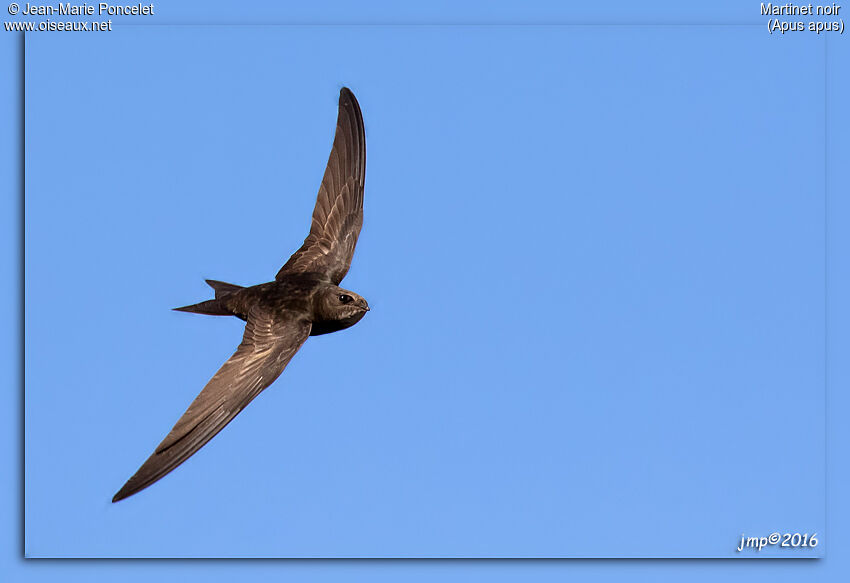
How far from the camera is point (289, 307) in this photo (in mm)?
10094

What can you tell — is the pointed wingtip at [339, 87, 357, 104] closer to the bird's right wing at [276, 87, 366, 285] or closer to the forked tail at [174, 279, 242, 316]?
the bird's right wing at [276, 87, 366, 285]

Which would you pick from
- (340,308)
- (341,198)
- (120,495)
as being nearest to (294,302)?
(340,308)

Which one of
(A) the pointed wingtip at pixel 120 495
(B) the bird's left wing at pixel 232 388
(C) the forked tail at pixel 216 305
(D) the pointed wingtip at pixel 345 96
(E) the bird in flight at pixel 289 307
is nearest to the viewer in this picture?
(A) the pointed wingtip at pixel 120 495

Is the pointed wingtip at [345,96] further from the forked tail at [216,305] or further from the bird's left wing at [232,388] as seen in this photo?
the bird's left wing at [232,388]

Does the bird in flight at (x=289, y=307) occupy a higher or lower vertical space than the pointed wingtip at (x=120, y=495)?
higher

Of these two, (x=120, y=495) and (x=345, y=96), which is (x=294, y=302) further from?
(x=120, y=495)

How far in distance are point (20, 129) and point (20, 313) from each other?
4.94 ft

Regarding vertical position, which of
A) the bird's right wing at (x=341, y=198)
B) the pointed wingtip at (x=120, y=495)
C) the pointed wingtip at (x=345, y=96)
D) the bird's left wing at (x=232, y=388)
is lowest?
the pointed wingtip at (x=120, y=495)

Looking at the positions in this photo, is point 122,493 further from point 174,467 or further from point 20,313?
point 20,313

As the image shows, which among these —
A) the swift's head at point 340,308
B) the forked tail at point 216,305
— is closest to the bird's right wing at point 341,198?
the forked tail at point 216,305

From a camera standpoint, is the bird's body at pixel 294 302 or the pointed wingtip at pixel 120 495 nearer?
the pointed wingtip at pixel 120 495

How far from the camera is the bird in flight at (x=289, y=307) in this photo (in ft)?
28.6

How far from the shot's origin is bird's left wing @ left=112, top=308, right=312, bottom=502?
8.45 m

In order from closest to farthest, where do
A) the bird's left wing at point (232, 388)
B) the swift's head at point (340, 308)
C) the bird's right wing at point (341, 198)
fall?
the bird's left wing at point (232, 388)
the swift's head at point (340, 308)
the bird's right wing at point (341, 198)
